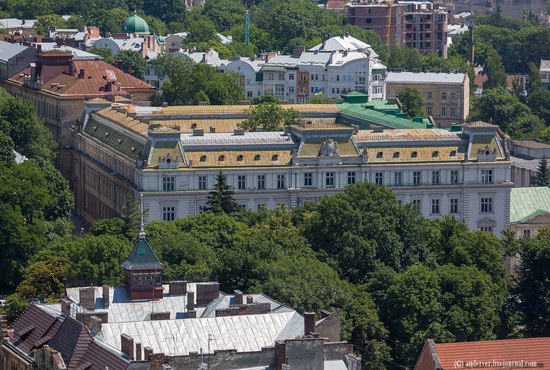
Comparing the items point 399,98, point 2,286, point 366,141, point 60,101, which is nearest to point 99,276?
point 2,286

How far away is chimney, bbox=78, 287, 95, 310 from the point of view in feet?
301

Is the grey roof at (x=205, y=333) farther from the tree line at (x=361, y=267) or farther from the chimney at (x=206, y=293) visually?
the tree line at (x=361, y=267)

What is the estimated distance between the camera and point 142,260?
94.6 m

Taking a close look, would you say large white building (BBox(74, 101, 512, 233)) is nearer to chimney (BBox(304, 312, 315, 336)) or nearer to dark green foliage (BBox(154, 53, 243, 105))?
dark green foliage (BBox(154, 53, 243, 105))

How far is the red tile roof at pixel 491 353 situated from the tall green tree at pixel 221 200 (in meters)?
39.6

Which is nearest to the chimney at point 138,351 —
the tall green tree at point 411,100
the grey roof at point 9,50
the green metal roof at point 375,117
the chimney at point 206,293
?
the chimney at point 206,293

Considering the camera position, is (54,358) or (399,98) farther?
(399,98)

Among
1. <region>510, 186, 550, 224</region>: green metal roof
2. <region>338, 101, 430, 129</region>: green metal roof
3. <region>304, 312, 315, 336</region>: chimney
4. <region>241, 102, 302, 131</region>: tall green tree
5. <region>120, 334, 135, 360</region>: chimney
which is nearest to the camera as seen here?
<region>120, 334, 135, 360</region>: chimney

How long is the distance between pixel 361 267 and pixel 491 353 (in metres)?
23.3

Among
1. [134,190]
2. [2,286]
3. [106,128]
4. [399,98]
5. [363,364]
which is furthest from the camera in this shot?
[399,98]

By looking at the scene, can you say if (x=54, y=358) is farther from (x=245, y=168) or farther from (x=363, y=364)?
(x=245, y=168)

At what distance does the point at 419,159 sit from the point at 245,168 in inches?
401

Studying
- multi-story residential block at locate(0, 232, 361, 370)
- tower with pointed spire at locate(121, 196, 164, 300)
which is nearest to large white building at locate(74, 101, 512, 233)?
tower with pointed spire at locate(121, 196, 164, 300)

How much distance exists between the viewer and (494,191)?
450ft
